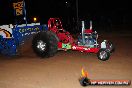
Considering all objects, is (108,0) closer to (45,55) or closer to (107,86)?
(45,55)

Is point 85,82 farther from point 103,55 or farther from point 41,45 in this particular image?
point 41,45

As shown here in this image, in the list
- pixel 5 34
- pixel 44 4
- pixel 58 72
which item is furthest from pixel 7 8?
pixel 58 72

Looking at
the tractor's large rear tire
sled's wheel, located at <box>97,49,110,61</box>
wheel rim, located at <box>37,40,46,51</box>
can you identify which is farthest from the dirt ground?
wheel rim, located at <box>37,40,46,51</box>

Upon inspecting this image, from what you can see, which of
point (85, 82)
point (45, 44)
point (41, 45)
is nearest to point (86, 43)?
point (45, 44)

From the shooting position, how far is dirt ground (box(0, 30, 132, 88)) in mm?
8383

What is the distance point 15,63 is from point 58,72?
2583 millimetres

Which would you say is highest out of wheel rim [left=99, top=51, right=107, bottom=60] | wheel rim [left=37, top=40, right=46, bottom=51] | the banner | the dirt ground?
the banner

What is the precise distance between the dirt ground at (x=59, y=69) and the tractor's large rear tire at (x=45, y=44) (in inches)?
12.6

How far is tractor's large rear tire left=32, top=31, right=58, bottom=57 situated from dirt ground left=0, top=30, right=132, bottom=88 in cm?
32

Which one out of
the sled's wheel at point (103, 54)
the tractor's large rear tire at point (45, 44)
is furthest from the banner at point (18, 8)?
the sled's wheel at point (103, 54)

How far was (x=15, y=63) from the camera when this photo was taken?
1136cm

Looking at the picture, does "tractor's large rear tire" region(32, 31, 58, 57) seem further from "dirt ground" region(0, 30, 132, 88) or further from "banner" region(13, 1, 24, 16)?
"banner" region(13, 1, 24, 16)

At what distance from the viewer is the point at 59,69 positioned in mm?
9984

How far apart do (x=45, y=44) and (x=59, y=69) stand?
2.10 metres
